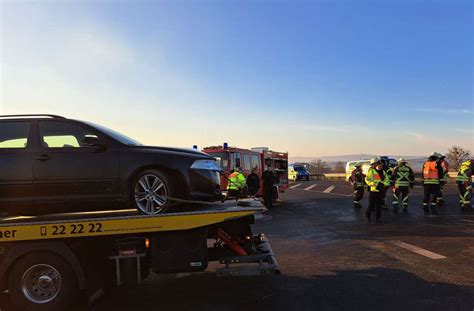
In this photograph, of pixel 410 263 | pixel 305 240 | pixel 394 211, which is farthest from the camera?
pixel 394 211

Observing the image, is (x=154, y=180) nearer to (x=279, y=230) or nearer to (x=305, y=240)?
(x=305, y=240)

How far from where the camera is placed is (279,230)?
11.0 metres

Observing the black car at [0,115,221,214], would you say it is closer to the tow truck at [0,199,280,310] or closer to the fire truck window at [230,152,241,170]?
the tow truck at [0,199,280,310]

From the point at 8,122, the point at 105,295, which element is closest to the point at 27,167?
the point at 8,122

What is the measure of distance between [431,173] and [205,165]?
1043cm

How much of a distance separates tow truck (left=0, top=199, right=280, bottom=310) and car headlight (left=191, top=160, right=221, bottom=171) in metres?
0.68

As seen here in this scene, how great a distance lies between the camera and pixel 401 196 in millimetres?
→ 14609

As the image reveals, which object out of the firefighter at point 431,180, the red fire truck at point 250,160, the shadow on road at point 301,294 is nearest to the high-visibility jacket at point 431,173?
the firefighter at point 431,180

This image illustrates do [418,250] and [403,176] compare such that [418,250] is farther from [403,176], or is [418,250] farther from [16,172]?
[16,172]

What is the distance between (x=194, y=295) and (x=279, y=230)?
5626mm

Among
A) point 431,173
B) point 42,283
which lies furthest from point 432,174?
point 42,283

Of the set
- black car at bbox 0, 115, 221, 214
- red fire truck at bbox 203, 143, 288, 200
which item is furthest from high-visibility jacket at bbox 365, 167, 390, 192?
black car at bbox 0, 115, 221, 214

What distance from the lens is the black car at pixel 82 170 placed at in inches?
206

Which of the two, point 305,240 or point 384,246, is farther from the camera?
point 305,240
